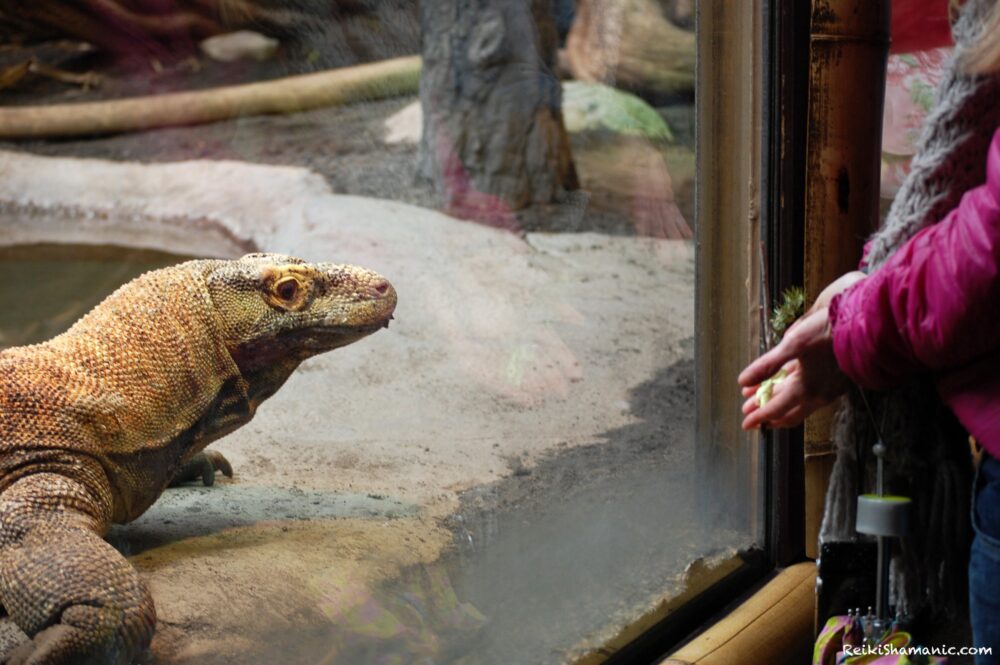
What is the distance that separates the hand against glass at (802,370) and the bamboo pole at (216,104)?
5.91 ft

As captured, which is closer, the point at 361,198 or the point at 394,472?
the point at 394,472

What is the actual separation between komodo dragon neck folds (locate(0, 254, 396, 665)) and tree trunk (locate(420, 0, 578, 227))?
4.36 ft

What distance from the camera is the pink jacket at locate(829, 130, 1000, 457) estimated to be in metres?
1.28

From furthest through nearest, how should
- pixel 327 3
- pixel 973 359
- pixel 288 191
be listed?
1. pixel 288 191
2. pixel 327 3
3. pixel 973 359

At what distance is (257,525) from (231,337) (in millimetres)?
471

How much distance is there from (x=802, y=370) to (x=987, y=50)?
0.52 meters

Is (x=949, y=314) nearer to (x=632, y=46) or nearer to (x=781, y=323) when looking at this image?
(x=781, y=323)

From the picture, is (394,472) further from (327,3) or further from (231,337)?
(327,3)

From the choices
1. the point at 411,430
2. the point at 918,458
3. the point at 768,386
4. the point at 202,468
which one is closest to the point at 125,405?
the point at 202,468

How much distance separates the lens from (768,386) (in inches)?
65.4

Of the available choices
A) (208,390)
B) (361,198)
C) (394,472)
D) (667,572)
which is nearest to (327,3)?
(361,198)

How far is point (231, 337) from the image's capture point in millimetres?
2357

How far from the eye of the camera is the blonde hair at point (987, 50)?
1.36m

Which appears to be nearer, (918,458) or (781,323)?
(918,458)
